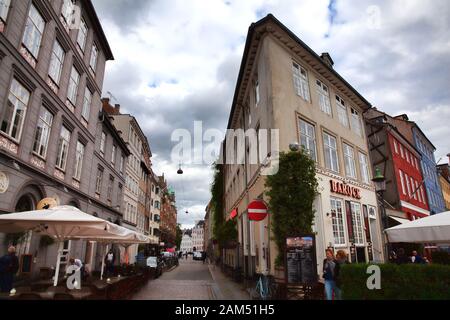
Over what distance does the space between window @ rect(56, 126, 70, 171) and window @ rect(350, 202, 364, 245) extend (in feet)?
52.1

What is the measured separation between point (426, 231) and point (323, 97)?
11.9m

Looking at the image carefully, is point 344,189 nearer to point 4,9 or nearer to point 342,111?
point 342,111

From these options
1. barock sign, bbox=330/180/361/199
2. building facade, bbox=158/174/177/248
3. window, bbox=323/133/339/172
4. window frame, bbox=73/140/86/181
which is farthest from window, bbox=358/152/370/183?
building facade, bbox=158/174/177/248

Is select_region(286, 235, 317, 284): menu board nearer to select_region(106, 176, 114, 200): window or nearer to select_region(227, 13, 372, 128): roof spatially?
select_region(227, 13, 372, 128): roof

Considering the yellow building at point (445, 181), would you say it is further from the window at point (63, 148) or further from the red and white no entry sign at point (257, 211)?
the window at point (63, 148)

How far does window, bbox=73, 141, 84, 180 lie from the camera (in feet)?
56.9

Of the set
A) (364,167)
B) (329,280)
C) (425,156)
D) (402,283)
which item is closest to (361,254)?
(364,167)

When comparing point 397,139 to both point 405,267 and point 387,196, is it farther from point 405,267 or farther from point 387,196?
point 405,267

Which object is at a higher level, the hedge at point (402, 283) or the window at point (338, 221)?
the window at point (338, 221)

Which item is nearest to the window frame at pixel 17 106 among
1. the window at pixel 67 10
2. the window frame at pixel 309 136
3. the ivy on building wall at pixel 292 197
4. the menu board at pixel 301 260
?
the window at pixel 67 10

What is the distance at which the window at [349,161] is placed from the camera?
1625cm

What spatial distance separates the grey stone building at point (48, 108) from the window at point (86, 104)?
5 centimetres

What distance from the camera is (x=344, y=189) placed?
14.5 metres
